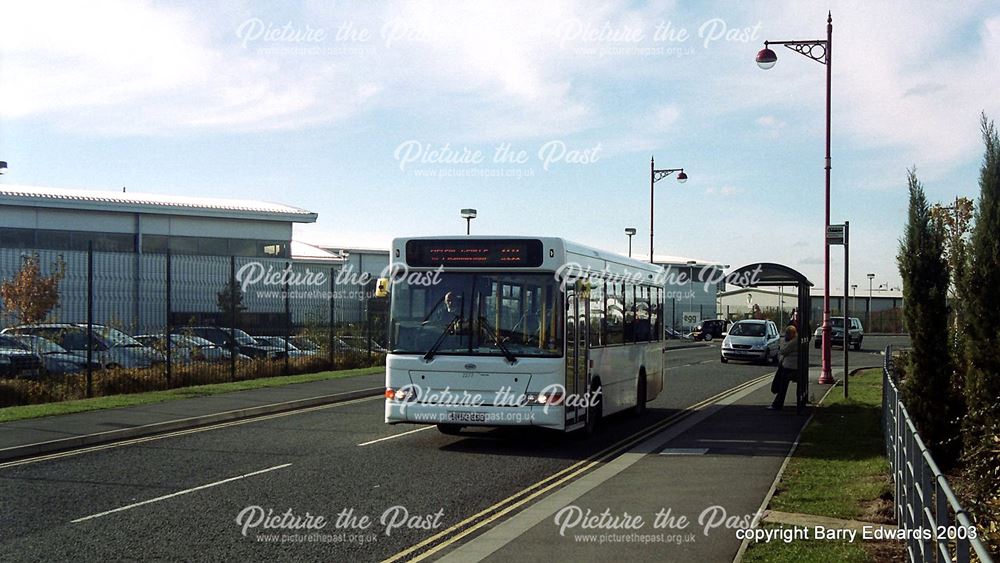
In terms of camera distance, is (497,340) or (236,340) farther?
(236,340)

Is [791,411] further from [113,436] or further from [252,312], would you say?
[252,312]

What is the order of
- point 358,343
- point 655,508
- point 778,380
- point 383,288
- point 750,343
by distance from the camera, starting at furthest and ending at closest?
point 750,343 → point 358,343 → point 778,380 → point 383,288 → point 655,508

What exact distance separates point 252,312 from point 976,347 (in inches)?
815

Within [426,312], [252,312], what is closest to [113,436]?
[426,312]

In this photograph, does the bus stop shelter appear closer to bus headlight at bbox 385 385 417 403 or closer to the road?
the road

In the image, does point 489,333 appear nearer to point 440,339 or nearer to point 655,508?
point 440,339

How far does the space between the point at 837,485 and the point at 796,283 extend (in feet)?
33.5

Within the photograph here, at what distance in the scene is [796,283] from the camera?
20.2 meters

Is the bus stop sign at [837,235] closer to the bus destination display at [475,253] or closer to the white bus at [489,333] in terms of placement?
the white bus at [489,333]

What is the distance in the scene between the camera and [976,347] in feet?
36.6

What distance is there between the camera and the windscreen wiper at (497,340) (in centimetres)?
1351

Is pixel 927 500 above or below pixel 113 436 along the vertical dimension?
above

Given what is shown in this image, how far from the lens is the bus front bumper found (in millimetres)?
13445

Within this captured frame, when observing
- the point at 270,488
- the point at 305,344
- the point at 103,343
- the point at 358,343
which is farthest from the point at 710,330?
the point at 270,488
